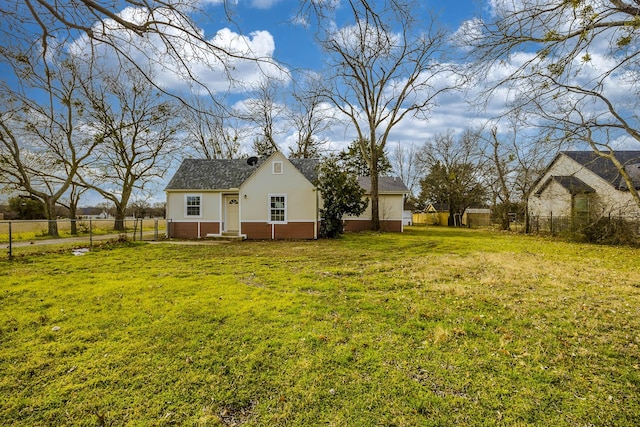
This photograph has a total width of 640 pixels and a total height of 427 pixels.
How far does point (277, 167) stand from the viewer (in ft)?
53.3

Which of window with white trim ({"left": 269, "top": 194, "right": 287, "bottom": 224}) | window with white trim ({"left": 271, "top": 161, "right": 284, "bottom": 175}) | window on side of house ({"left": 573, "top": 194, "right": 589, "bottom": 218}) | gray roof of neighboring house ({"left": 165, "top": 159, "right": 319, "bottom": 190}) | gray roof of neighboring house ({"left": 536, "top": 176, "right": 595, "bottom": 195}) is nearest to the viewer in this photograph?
window with white trim ({"left": 271, "top": 161, "right": 284, "bottom": 175})

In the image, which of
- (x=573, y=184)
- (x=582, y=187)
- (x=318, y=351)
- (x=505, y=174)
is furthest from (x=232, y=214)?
(x=573, y=184)

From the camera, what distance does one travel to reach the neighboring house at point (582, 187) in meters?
18.8

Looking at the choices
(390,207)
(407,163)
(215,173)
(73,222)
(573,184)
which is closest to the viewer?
(215,173)

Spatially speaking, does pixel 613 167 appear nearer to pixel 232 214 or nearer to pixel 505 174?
pixel 505 174

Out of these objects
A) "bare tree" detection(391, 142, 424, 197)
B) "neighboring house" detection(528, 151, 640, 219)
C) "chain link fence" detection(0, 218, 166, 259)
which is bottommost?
"chain link fence" detection(0, 218, 166, 259)

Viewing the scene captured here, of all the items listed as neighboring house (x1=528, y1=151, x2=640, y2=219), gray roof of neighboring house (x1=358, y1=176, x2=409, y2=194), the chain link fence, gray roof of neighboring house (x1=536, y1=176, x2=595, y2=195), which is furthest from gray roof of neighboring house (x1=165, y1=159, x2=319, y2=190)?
gray roof of neighboring house (x1=536, y1=176, x2=595, y2=195)

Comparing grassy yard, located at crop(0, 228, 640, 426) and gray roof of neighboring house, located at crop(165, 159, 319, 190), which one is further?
gray roof of neighboring house, located at crop(165, 159, 319, 190)

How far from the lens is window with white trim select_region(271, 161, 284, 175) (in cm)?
1622

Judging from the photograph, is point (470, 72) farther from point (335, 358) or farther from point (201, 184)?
point (201, 184)

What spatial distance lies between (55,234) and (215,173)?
30.5ft

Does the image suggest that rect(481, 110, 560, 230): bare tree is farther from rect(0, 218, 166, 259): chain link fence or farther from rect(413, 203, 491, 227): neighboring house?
rect(0, 218, 166, 259): chain link fence

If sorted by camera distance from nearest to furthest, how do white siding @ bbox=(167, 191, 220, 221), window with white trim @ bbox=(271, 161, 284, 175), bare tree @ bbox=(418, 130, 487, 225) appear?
1. window with white trim @ bbox=(271, 161, 284, 175)
2. white siding @ bbox=(167, 191, 220, 221)
3. bare tree @ bbox=(418, 130, 487, 225)

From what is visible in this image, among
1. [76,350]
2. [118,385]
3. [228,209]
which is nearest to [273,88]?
[118,385]
